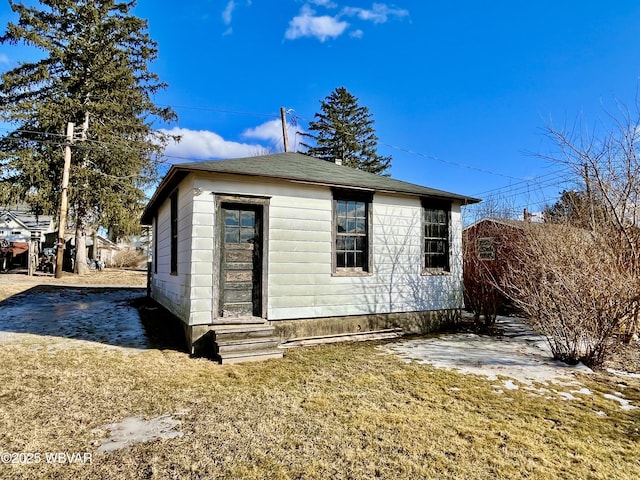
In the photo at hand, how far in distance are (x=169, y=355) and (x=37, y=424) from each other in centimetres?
233

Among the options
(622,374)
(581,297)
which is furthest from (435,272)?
(622,374)

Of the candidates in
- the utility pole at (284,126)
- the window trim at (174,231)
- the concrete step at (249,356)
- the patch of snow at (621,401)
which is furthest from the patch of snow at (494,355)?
the utility pole at (284,126)

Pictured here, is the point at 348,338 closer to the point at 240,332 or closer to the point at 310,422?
the point at 240,332

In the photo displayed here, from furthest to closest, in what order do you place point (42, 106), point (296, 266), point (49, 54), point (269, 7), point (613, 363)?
1. point (49, 54)
2. point (42, 106)
3. point (269, 7)
4. point (296, 266)
5. point (613, 363)

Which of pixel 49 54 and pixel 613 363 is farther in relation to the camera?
pixel 49 54

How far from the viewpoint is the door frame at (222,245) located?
5.62m

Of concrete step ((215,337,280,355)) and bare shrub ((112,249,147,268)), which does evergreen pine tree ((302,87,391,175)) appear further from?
concrete step ((215,337,280,355))

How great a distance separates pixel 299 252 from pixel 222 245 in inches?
52.5

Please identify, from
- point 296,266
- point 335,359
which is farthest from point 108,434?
point 296,266

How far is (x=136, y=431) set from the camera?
3027 mm

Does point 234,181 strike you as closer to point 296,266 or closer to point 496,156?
point 296,266

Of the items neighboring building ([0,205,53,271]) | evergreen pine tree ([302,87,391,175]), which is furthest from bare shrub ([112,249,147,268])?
evergreen pine tree ([302,87,391,175])

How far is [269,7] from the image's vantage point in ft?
38.8

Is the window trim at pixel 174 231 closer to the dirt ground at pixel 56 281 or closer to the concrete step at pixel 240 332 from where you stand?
the concrete step at pixel 240 332
